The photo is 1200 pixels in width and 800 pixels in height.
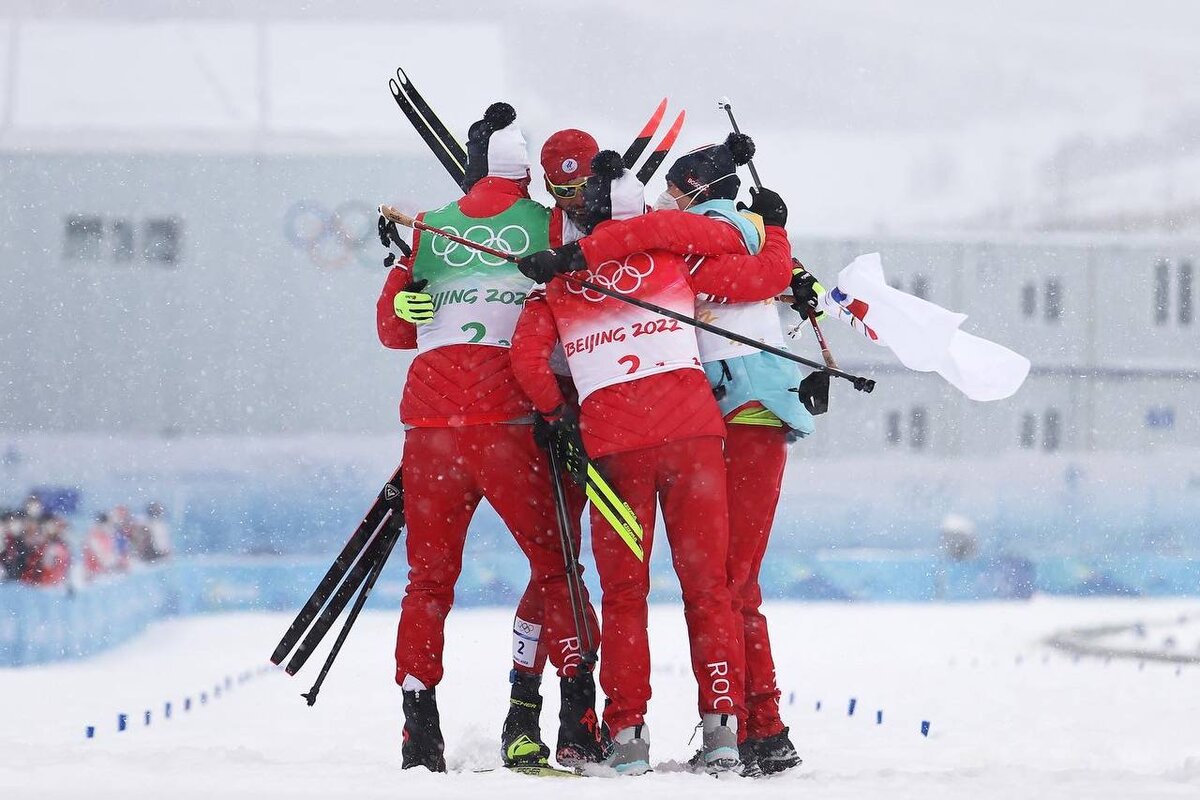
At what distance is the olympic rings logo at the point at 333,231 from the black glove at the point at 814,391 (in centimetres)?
2048

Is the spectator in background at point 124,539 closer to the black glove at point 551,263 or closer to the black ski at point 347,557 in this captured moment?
the black ski at point 347,557

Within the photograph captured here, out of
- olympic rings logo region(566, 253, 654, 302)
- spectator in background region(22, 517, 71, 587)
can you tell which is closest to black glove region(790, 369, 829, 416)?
olympic rings logo region(566, 253, 654, 302)

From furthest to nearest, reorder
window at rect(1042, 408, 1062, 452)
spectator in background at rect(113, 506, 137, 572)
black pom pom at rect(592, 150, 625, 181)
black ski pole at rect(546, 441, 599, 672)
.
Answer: window at rect(1042, 408, 1062, 452), spectator in background at rect(113, 506, 137, 572), black ski pole at rect(546, 441, 599, 672), black pom pom at rect(592, 150, 625, 181)

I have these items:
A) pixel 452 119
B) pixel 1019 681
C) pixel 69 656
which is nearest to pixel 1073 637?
pixel 1019 681

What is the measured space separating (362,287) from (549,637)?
72.0 feet

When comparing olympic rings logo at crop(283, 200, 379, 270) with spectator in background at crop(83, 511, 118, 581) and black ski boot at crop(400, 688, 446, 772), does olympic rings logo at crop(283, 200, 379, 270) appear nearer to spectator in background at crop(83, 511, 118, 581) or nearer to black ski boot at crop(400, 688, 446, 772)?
spectator in background at crop(83, 511, 118, 581)

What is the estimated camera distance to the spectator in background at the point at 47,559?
1162 cm

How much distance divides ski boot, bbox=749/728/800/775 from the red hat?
1731 mm

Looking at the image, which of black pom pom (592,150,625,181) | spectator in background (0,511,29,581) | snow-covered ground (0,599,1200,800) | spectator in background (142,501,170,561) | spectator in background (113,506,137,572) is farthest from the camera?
spectator in background (142,501,170,561)

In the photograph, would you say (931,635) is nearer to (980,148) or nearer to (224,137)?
(224,137)

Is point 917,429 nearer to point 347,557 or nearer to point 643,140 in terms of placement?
point 643,140

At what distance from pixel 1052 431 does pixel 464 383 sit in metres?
26.0

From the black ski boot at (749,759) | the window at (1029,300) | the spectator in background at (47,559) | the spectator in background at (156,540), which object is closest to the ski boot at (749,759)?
the black ski boot at (749,759)

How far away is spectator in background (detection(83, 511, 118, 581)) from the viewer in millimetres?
14484
